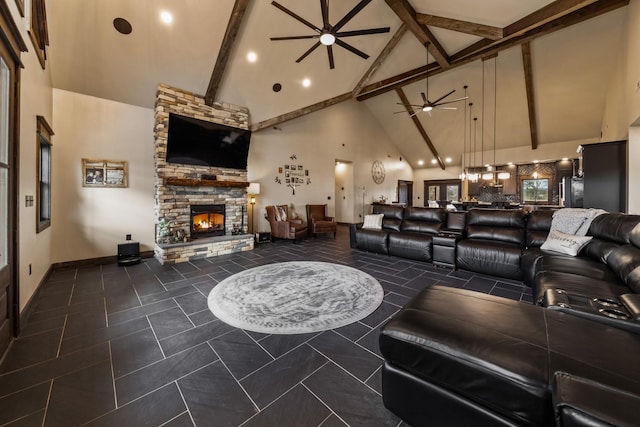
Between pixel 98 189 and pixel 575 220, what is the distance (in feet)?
23.2

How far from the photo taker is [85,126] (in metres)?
4.05

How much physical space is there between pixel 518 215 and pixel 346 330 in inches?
135

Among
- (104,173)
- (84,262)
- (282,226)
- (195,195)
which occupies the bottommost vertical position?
(84,262)

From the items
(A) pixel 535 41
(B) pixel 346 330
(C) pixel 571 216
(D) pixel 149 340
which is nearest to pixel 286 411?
(B) pixel 346 330

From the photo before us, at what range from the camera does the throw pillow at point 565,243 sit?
2.76 m

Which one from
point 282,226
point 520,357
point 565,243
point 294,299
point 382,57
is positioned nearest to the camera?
point 520,357

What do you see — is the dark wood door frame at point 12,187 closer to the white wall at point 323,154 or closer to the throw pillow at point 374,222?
the white wall at point 323,154

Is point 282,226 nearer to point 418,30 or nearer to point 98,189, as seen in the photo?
point 98,189

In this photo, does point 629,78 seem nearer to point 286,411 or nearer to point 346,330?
point 346,330

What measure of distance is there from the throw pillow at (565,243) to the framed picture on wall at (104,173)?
21.6 ft

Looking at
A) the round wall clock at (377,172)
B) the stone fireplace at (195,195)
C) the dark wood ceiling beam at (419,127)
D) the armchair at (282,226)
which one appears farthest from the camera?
the round wall clock at (377,172)

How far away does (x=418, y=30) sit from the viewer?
477cm

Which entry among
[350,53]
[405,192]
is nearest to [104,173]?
[350,53]

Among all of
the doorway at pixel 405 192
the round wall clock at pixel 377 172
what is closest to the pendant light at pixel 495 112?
the doorway at pixel 405 192
